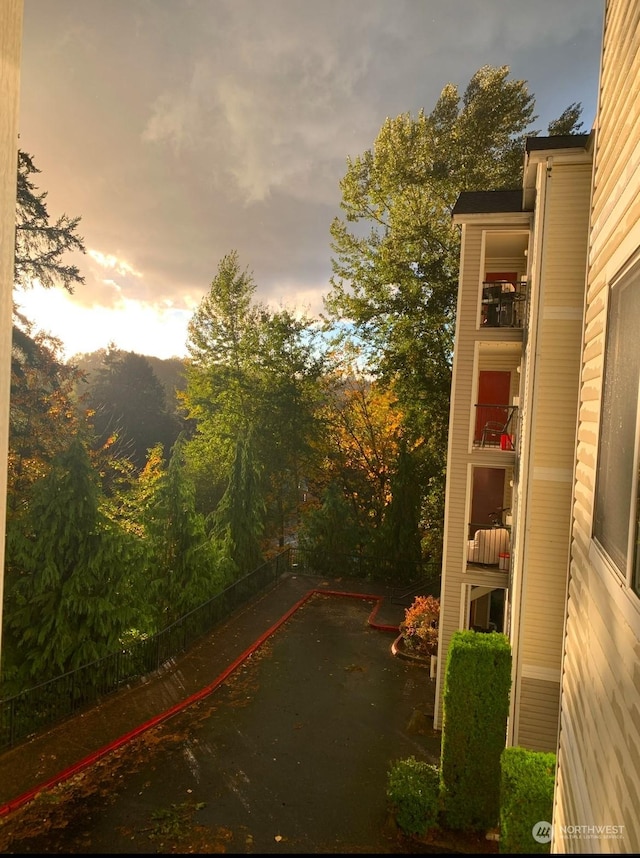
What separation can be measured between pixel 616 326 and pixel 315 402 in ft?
76.0

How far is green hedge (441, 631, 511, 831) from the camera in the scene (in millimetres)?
6688

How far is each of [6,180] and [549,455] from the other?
7517 mm

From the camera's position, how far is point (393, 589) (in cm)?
1858

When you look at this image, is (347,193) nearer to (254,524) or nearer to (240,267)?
(240,267)

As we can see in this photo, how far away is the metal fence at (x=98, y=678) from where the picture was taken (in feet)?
29.1

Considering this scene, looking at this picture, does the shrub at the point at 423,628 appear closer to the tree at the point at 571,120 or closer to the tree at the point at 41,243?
the tree at the point at 41,243

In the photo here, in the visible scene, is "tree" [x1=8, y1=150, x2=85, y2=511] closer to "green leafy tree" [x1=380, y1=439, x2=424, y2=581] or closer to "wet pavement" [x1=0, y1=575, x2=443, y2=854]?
"wet pavement" [x1=0, y1=575, x2=443, y2=854]

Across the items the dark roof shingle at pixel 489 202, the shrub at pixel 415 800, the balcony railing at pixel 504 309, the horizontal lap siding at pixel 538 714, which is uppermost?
the dark roof shingle at pixel 489 202

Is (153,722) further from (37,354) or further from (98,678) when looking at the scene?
(37,354)

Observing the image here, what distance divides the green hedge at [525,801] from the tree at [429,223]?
1274 centimetres

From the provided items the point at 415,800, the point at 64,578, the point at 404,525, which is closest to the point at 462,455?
the point at 415,800

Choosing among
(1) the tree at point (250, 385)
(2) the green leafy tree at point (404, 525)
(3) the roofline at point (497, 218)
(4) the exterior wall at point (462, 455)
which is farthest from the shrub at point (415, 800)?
(1) the tree at point (250, 385)

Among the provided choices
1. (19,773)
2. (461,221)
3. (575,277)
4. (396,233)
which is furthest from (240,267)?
(19,773)

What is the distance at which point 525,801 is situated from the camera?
5535 millimetres
